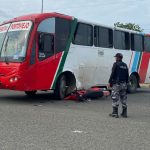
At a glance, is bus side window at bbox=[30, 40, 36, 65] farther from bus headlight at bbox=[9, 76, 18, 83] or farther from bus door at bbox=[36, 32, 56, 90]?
bus headlight at bbox=[9, 76, 18, 83]

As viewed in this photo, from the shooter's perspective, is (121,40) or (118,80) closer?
(118,80)

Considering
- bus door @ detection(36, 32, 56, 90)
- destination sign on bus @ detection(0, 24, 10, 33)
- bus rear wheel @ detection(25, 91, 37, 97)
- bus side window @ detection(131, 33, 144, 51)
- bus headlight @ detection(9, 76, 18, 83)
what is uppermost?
destination sign on bus @ detection(0, 24, 10, 33)

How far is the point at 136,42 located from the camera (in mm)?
23422

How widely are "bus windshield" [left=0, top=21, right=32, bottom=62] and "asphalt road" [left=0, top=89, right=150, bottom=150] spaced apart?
1936 millimetres

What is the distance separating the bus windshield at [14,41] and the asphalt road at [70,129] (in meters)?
1.94

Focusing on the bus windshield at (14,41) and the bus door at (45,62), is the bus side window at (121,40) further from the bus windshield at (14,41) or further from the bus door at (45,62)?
the bus windshield at (14,41)

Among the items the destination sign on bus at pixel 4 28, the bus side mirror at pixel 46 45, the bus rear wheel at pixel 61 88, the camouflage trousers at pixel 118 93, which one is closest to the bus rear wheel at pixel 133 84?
the bus rear wheel at pixel 61 88

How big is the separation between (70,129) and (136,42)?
14113mm

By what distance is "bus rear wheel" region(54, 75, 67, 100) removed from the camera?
56.3ft

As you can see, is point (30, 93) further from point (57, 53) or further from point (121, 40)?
point (121, 40)

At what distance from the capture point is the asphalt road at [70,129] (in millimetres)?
8305

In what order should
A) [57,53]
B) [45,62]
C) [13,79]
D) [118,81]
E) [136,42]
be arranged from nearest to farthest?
[118,81], [13,79], [45,62], [57,53], [136,42]

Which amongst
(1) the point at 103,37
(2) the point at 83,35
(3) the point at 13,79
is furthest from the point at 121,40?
(3) the point at 13,79

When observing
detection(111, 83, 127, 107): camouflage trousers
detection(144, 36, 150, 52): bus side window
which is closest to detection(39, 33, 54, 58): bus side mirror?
detection(111, 83, 127, 107): camouflage trousers
